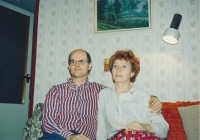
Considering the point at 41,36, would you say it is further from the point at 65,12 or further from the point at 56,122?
the point at 56,122

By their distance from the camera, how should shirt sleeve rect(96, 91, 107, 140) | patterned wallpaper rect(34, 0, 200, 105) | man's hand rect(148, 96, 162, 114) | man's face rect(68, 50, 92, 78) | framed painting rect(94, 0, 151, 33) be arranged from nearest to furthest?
man's hand rect(148, 96, 162, 114) < shirt sleeve rect(96, 91, 107, 140) < man's face rect(68, 50, 92, 78) < patterned wallpaper rect(34, 0, 200, 105) < framed painting rect(94, 0, 151, 33)

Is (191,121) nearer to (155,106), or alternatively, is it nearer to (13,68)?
(155,106)

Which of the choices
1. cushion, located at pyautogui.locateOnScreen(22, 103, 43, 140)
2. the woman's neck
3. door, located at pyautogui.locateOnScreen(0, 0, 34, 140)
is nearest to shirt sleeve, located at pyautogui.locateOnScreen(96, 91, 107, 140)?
the woman's neck

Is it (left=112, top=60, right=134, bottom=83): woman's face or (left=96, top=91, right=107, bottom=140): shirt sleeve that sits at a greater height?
(left=112, top=60, right=134, bottom=83): woman's face

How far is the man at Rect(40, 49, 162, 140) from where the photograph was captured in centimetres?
169

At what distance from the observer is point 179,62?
89.2 inches

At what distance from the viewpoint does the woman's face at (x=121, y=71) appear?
1711mm

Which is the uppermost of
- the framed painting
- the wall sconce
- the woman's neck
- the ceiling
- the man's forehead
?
the ceiling

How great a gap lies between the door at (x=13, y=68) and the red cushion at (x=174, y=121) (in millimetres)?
2646

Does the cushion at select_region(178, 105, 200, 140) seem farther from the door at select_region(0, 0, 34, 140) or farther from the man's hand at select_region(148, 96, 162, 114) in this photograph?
the door at select_region(0, 0, 34, 140)

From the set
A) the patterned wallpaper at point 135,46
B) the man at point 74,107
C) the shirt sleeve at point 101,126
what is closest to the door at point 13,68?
the patterned wallpaper at point 135,46

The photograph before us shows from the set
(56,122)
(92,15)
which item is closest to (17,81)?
(92,15)

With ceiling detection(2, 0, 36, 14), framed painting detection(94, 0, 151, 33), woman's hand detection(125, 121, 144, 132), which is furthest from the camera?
ceiling detection(2, 0, 36, 14)

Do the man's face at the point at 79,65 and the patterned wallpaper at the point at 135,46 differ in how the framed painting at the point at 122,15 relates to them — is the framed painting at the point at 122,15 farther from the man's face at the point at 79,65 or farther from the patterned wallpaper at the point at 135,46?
the man's face at the point at 79,65
